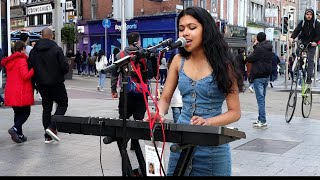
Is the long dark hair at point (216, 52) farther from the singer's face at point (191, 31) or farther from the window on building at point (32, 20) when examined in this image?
the window on building at point (32, 20)

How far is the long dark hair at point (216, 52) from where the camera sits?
9.62 ft

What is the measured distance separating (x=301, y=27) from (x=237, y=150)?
428 centimetres

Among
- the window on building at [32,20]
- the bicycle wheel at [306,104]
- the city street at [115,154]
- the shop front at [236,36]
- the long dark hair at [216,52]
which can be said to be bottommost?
the city street at [115,154]

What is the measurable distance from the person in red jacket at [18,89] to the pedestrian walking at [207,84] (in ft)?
15.6

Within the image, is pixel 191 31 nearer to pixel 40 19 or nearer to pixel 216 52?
pixel 216 52

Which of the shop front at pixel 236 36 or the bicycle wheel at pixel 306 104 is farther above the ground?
the shop front at pixel 236 36

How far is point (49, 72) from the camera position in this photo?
714 cm

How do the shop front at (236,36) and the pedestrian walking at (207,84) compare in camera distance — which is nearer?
the pedestrian walking at (207,84)

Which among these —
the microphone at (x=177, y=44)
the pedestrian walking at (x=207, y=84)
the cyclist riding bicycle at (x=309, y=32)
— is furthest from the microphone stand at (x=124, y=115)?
the cyclist riding bicycle at (x=309, y=32)

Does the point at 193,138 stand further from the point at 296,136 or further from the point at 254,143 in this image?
the point at 296,136

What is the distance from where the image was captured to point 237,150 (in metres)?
6.82

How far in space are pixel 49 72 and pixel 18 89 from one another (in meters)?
0.59

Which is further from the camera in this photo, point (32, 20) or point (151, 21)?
point (32, 20)

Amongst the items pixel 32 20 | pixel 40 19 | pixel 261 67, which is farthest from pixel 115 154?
pixel 32 20
